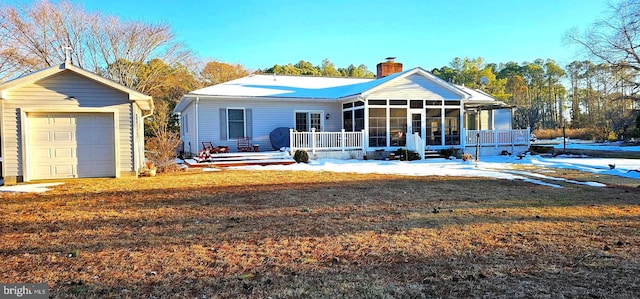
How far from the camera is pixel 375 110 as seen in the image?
18.3m

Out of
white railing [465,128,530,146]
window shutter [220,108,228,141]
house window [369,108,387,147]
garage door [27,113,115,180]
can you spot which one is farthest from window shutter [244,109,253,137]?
white railing [465,128,530,146]

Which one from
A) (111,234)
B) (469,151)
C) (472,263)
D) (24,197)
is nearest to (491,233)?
(472,263)

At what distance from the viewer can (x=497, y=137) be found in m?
20.1

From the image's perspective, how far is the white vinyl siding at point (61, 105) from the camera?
10648mm

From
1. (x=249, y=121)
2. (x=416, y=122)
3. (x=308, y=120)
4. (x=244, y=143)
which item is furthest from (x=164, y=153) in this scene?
(x=416, y=122)

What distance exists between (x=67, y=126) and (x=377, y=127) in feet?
39.5

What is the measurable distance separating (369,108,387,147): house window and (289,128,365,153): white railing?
0.82 m

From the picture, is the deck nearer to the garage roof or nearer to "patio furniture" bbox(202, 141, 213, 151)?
"patio furniture" bbox(202, 141, 213, 151)

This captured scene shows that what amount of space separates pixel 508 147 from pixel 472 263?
1827 cm

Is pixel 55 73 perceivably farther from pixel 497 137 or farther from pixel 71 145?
pixel 497 137

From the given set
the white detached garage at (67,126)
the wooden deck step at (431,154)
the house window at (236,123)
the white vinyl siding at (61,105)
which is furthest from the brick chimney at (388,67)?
the white vinyl siding at (61,105)

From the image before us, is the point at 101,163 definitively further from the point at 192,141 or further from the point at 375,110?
the point at 375,110

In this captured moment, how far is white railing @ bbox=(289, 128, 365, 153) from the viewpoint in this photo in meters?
16.7

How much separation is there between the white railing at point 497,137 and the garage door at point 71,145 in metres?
15.4
